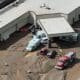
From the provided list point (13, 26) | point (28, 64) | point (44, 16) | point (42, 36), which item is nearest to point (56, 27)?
point (42, 36)

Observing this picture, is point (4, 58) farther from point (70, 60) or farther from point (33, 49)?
point (70, 60)

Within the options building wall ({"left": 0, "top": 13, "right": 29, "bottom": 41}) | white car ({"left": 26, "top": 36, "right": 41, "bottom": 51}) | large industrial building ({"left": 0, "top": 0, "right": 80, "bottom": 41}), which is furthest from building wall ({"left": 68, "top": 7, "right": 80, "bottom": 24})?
white car ({"left": 26, "top": 36, "right": 41, "bottom": 51})

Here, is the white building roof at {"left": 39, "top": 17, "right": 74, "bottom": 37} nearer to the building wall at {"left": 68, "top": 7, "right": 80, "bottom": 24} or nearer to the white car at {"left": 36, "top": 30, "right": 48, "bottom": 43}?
the white car at {"left": 36, "top": 30, "right": 48, "bottom": 43}

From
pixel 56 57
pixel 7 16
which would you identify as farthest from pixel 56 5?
pixel 56 57

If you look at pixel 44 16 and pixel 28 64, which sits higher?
pixel 44 16

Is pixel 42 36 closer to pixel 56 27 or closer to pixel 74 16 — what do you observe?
pixel 56 27

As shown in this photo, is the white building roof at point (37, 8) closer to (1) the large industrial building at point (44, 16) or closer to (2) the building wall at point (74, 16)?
(1) the large industrial building at point (44, 16)
